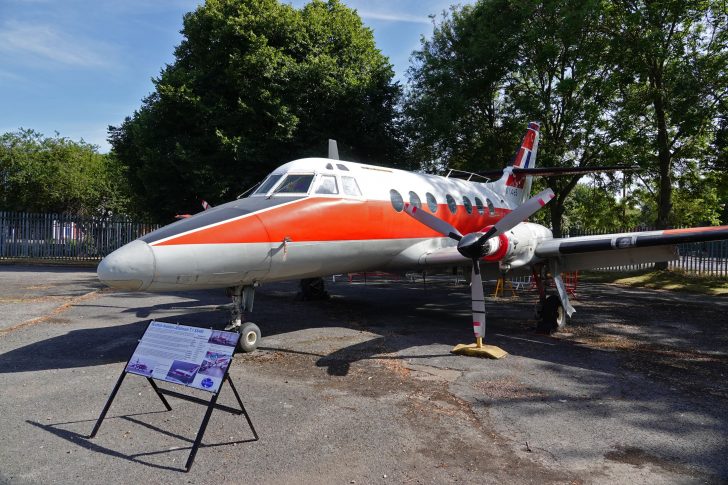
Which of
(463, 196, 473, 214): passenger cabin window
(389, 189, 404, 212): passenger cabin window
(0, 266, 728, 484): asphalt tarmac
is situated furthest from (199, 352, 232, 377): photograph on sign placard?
(463, 196, 473, 214): passenger cabin window

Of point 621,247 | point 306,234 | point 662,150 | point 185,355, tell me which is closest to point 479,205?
A: point 621,247

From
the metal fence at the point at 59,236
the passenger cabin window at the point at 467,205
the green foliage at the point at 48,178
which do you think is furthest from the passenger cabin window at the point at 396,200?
the green foliage at the point at 48,178

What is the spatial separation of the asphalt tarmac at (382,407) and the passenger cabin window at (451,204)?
2898mm

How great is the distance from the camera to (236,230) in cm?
739

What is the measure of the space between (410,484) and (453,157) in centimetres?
2415

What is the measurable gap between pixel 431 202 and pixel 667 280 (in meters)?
16.4

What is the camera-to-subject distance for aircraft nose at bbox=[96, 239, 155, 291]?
246 inches

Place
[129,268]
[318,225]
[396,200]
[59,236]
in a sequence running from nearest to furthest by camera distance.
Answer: [129,268] < [318,225] < [396,200] < [59,236]

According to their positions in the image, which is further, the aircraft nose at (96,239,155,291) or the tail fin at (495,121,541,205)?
the tail fin at (495,121,541,205)

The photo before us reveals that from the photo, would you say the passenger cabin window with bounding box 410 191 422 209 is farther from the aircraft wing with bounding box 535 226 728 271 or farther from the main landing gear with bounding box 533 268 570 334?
the main landing gear with bounding box 533 268 570 334

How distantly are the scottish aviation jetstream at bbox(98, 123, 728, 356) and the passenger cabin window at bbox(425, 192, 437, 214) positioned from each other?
35mm

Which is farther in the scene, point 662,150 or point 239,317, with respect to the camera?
point 662,150

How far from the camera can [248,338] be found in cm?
820

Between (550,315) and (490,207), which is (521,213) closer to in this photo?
(550,315)
